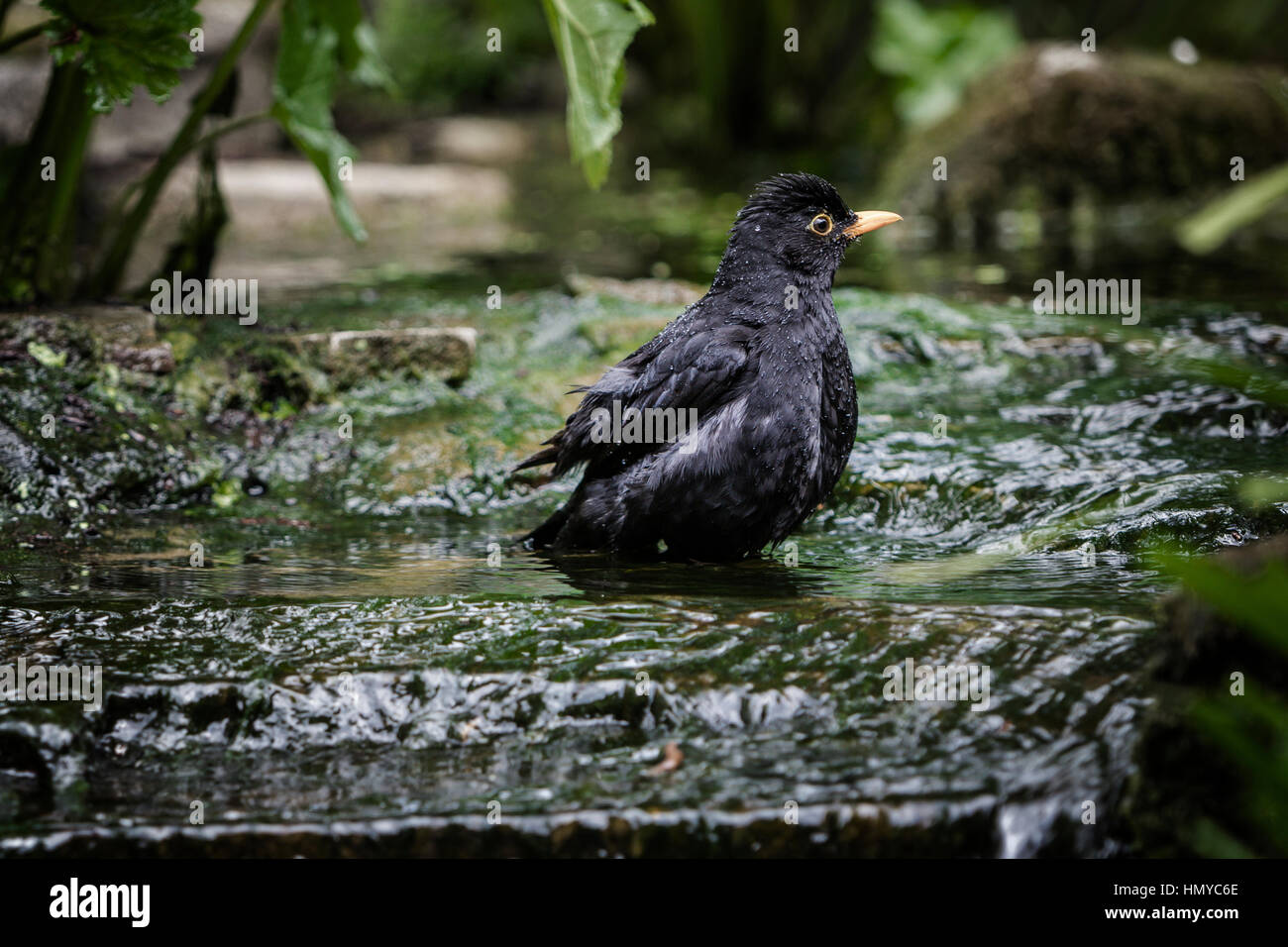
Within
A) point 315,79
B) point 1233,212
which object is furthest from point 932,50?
point 1233,212

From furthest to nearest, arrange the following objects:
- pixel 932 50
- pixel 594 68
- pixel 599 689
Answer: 1. pixel 932 50
2. pixel 594 68
3. pixel 599 689

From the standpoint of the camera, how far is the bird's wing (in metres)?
4.05

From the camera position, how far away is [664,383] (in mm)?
4145

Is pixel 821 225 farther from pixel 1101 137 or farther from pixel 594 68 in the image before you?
pixel 1101 137

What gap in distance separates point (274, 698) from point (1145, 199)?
9671mm

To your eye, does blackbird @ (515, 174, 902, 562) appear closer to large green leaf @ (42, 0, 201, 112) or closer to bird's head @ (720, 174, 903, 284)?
bird's head @ (720, 174, 903, 284)

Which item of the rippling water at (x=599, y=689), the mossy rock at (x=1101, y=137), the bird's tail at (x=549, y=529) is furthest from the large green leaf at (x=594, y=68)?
the mossy rock at (x=1101, y=137)

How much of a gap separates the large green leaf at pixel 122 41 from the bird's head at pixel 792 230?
7.35 ft

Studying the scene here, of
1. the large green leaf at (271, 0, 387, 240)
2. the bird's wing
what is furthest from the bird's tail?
the large green leaf at (271, 0, 387, 240)

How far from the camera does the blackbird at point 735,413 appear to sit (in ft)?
13.0

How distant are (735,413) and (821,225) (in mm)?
855

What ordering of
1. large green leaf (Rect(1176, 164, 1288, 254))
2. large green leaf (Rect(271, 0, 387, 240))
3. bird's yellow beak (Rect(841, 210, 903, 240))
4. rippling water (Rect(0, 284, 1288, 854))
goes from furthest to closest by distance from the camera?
large green leaf (Rect(271, 0, 387, 240))
bird's yellow beak (Rect(841, 210, 903, 240))
rippling water (Rect(0, 284, 1288, 854))
large green leaf (Rect(1176, 164, 1288, 254))

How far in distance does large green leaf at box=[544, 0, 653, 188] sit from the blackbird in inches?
39.9
